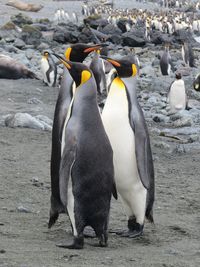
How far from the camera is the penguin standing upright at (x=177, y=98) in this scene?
1295cm

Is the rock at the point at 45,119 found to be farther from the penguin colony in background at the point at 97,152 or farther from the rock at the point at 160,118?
the penguin colony in background at the point at 97,152

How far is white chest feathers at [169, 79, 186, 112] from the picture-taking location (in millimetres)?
12969

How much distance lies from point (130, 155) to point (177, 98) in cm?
820

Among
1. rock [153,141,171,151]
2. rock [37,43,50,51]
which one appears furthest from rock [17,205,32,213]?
rock [37,43,50,51]

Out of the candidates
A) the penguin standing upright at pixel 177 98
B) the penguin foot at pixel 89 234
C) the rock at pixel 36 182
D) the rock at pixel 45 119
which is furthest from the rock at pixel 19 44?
the penguin foot at pixel 89 234

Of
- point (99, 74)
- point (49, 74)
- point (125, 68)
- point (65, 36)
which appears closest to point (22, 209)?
point (125, 68)

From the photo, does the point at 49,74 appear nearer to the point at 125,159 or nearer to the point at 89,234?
the point at 125,159

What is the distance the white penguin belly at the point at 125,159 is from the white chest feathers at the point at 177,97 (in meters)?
7.70

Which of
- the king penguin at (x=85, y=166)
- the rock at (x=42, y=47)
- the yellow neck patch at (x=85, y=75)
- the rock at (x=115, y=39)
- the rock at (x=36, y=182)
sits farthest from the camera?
the rock at (x=115, y=39)

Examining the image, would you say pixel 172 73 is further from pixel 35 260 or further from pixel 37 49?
pixel 35 260

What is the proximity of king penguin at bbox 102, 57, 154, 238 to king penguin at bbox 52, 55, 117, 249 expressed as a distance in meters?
0.53

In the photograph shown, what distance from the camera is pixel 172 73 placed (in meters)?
20.0

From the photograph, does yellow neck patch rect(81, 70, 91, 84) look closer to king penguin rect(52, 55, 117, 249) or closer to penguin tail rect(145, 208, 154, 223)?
king penguin rect(52, 55, 117, 249)

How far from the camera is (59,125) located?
4961 mm
